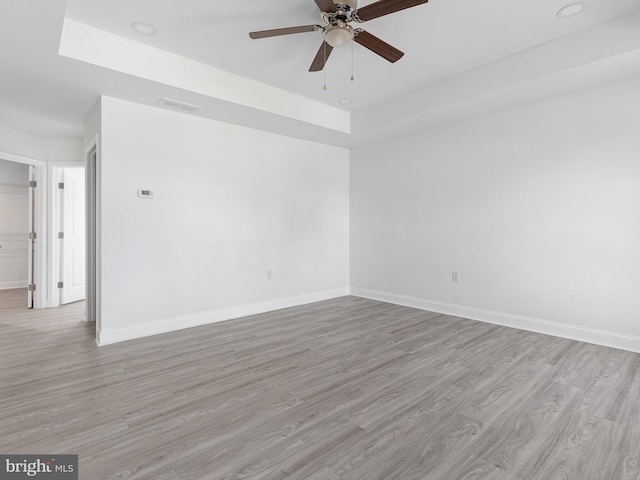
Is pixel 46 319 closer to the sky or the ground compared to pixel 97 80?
closer to the ground

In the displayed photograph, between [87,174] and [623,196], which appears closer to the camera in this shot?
[623,196]

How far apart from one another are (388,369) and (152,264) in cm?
276

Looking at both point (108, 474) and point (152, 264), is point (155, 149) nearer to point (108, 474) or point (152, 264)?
point (152, 264)

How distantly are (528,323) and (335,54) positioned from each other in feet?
11.8

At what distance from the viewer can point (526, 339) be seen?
345cm

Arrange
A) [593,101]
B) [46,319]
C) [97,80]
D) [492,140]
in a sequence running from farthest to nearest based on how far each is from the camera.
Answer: [46,319] < [492,140] < [593,101] < [97,80]

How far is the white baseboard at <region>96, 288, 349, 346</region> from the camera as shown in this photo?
3428 millimetres

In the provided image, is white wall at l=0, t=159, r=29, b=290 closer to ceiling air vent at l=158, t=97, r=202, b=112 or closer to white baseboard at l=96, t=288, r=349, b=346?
white baseboard at l=96, t=288, r=349, b=346

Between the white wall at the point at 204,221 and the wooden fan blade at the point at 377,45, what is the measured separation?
2.32 meters

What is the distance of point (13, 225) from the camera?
6.80m

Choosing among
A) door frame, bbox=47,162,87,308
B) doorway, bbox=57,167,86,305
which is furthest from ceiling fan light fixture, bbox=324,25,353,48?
doorway, bbox=57,167,86,305

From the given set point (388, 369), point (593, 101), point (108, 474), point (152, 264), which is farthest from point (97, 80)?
point (593, 101)

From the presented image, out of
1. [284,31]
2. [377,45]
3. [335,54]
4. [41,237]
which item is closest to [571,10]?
[377,45]

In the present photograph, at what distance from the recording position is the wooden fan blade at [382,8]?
2098mm
